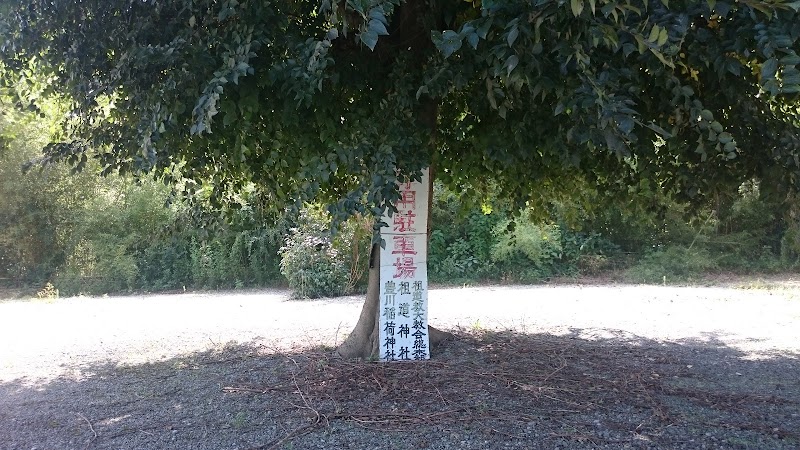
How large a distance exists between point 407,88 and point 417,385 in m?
2.35

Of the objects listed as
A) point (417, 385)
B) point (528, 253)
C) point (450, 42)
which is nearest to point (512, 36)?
point (450, 42)

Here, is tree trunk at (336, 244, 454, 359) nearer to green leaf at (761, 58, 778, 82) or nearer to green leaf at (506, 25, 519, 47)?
green leaf at (506, 25, 519, 47)

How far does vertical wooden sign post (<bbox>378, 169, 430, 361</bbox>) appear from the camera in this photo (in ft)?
20.1

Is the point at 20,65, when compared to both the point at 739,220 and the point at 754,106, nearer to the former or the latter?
the point at 754,106

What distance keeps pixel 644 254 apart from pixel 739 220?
277 cm

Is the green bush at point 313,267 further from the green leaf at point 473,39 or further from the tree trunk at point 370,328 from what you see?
the green leaf at point 473,39

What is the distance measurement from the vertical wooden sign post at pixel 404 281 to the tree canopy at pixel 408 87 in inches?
24.6

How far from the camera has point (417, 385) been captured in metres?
5.43

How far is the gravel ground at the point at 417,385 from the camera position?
177 inches

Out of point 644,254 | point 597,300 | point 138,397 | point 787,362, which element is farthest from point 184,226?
point 644,254

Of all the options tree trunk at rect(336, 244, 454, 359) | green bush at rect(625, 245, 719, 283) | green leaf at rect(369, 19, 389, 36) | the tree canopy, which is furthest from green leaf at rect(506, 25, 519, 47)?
green bush at rect(625, 245, 719, 283)

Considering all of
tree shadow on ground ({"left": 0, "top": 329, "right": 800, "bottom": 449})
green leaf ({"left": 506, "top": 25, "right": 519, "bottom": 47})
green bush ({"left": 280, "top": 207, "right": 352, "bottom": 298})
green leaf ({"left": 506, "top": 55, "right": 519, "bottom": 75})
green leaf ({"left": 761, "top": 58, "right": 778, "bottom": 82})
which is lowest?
tree shadow on ground ({"left": 0, "top": 329, "right": 800, "bottom": 449})

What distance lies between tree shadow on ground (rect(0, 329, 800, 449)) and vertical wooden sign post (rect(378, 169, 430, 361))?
0.23 meters

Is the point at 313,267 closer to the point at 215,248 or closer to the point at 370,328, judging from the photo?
the point at 215,248
